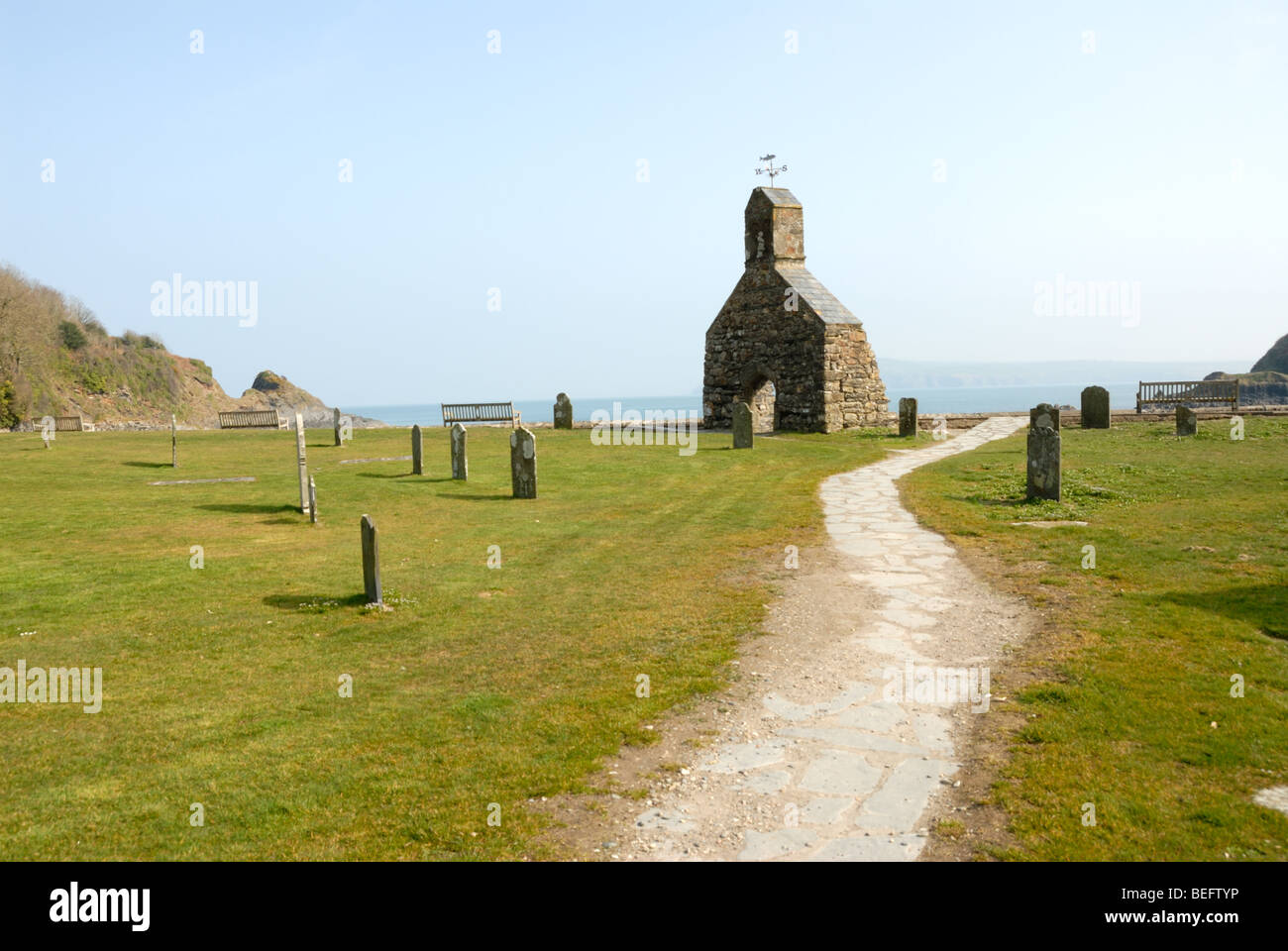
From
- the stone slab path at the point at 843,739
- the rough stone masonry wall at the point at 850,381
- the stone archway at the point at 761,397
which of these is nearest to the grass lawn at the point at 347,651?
the stone slab path at the point at 843,739

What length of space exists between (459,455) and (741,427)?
1056 cm

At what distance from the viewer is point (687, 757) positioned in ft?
18.5

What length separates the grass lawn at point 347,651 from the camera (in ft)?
16.5

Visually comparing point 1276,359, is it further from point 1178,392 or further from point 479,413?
point 479,413

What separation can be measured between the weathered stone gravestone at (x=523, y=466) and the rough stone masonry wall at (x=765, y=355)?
15320 mm

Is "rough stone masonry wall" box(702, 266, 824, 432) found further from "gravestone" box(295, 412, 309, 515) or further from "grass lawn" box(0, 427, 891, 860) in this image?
"gravestone" box(295, 412, 309, 515)

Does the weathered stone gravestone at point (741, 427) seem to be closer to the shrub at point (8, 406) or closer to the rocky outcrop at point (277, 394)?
the shrub at point (8, 406)

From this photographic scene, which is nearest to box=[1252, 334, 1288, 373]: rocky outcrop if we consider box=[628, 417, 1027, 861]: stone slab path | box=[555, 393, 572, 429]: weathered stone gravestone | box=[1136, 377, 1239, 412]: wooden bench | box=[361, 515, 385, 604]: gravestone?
box=[1136, 377, 1239, 412]: wooden bench

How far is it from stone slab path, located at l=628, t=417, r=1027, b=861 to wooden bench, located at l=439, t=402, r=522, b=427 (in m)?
28.7

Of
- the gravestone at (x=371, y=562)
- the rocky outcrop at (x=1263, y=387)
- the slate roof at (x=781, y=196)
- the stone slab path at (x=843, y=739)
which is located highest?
the slate roof at (x=781, y=196)

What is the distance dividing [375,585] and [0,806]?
15.4 feet

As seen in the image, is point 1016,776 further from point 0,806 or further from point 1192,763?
point 0,806

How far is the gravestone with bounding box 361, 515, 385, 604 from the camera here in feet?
31.1
